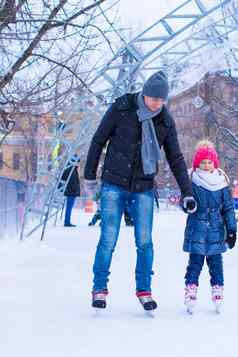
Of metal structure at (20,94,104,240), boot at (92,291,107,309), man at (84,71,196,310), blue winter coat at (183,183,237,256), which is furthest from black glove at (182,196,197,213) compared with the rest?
metal structure at (20,94,104,240)

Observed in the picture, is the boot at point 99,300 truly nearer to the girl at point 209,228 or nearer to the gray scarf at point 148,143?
the girl at point 209,228

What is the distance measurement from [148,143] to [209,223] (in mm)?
769

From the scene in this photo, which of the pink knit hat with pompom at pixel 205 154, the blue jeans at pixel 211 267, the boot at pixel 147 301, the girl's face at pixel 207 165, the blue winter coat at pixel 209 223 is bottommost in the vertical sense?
the boot at pixel 147 301

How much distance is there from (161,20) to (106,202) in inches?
259

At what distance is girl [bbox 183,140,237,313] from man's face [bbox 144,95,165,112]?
1.82ft

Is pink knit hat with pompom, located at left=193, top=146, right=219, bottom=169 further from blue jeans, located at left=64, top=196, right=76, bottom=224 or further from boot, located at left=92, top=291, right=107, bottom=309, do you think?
blue jeans, located at left=64, top=196, right=76, bottom=224

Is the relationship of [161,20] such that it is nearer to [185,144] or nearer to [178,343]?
[178,343]

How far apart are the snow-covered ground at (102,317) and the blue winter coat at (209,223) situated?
0.50 m

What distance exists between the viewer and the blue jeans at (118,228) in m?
5.22

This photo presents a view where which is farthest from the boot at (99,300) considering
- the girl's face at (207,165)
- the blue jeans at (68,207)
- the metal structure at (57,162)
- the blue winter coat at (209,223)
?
the blue jeans at (68,207)

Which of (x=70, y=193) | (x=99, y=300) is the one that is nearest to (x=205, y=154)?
(x=99, y=300)

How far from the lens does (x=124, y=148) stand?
17.0 feet

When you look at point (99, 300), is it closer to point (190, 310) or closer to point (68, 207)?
point (190, 310)

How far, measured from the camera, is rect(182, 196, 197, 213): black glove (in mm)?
5160
